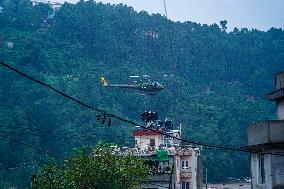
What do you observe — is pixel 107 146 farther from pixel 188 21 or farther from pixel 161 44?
pixel 188 21

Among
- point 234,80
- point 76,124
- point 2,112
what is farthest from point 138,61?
point 2,112

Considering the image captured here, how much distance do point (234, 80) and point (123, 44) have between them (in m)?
36.0

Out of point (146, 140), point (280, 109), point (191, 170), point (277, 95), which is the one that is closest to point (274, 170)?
point (280, 109)

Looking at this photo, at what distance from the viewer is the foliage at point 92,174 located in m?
32.1

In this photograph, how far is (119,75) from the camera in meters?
118

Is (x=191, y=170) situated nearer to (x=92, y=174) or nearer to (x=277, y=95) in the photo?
(x=92, y=174)

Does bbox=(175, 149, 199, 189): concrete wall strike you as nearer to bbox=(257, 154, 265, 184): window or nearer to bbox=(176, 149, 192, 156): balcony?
bbox=(176, 149, 192, 156): balcony

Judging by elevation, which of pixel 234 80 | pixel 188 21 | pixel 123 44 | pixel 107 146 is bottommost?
pixel 107 146

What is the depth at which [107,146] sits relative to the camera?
3553 centimetres

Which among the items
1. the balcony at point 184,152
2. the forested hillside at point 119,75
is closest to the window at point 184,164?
the balcony at point 184,152

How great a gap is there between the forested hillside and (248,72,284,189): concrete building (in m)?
58.6

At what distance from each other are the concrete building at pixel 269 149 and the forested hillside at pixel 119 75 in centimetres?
5861

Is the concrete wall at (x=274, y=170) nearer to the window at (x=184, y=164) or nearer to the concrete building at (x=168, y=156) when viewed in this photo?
the concrete building at (x=168, y=156)

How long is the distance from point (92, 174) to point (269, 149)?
16.0 metres
